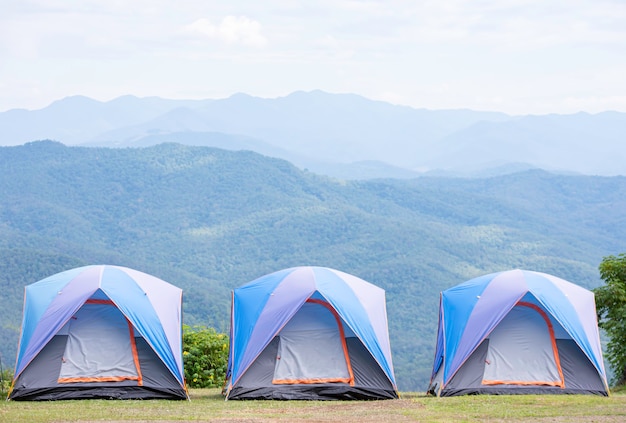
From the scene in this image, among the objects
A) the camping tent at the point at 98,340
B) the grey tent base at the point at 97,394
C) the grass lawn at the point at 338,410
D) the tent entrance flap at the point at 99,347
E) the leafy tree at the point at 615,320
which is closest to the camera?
the grass lawn at the point at 338,410

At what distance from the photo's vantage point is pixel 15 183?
376 feet

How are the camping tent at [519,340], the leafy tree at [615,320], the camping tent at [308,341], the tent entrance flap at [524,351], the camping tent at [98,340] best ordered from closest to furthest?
the camping tent at [98,340] < the camping tent at [308,341] < the camping tent at [519,340] < the tent entrance flap at [524,351] < the leafy tree at [615,320]

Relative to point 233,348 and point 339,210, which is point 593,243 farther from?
point 233,348

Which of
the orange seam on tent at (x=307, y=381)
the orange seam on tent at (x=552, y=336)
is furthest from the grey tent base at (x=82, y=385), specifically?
the orange seam on tent at (x=552, y=336)

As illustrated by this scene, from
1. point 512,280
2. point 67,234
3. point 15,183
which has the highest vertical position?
point 15,183

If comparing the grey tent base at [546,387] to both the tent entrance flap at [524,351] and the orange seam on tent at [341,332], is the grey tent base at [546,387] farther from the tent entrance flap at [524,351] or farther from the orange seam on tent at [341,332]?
the orange seam on tent at [341,332]

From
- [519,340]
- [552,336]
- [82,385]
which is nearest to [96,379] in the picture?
[82,385]

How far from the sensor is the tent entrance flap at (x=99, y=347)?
43.3 feet

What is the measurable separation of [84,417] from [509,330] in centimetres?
674

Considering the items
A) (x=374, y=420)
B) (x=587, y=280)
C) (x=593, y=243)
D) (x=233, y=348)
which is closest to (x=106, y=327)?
(x=233, y=348)

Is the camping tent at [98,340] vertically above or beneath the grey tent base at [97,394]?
above

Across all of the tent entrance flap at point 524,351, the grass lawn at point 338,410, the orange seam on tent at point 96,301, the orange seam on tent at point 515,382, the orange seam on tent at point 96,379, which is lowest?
the grass lawn at point 338,410

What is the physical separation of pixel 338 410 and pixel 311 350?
1.77 metres

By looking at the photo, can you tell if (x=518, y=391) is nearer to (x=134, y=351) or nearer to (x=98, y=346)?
(x=134, y=351)
